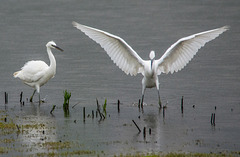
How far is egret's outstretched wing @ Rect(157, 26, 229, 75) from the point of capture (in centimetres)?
1323

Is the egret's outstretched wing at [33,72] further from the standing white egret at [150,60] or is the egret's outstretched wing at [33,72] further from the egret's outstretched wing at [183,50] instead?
the egret's outstretched wing at [183,50]

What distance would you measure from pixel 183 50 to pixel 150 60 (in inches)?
34.2

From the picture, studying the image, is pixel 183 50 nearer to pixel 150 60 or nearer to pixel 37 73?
pixel 150 60

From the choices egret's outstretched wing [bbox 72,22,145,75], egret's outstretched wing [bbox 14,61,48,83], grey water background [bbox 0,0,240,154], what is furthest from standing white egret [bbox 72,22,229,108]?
egret's outstretched wing [bbox 14,61,48,83]

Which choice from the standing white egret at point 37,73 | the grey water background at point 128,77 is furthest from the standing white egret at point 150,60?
the standing white egret at point 37,73

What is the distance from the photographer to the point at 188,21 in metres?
25.5

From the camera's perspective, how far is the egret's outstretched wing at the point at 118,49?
1345 centimetres

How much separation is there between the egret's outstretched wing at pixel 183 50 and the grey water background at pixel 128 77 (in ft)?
2.92

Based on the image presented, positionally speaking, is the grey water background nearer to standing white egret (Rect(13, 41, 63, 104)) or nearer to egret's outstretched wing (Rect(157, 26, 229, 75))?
standing white egret (Rect(13, 41, 63, 104))

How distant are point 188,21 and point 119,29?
12.5 ft

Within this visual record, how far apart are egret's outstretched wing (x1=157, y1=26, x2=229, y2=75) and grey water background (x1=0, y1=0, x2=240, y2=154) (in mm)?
890

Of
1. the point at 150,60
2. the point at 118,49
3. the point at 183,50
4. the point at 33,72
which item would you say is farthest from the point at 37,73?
the point at 183,50

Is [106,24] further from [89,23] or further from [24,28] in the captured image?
[24,28]

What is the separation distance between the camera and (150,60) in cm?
1361
